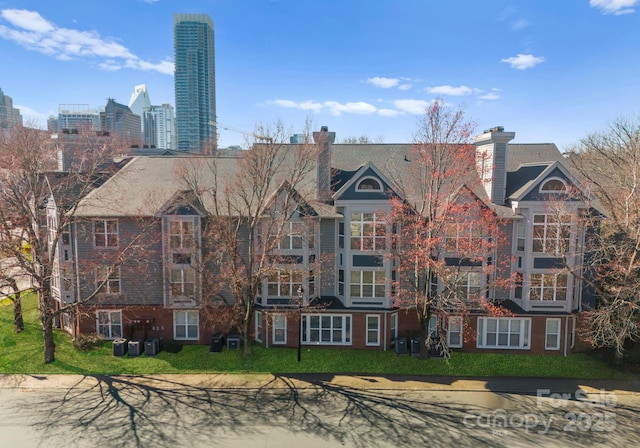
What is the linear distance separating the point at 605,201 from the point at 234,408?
25.2 meters

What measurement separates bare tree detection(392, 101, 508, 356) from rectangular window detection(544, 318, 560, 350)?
13.8 feet

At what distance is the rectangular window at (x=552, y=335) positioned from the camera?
23.7m

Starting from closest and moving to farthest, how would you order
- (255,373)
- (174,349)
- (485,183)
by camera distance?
(255,373) → (174,349) → (485,183)

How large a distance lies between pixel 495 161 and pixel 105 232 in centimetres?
2492

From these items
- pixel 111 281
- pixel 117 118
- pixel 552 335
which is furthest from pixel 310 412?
pixel 117 118

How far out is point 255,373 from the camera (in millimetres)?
21156

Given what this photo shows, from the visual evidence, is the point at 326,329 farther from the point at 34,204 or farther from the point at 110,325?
the point at 34,204

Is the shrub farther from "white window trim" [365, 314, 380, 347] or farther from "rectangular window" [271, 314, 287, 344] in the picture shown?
"white window trim" [365, 314, 380, 347]

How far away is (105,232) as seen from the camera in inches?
955

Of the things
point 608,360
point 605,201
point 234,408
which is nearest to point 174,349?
point 234,408

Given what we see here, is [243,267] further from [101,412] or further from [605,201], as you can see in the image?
[605,201]

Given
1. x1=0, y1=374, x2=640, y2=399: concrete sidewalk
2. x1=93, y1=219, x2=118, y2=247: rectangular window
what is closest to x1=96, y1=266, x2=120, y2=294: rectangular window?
x1=93, y1=219, x2=118, y2=247: rectangular window

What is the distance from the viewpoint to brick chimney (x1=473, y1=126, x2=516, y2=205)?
80.4 feet

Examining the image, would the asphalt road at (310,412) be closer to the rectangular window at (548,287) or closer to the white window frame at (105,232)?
the rectangular window at (548,287)
